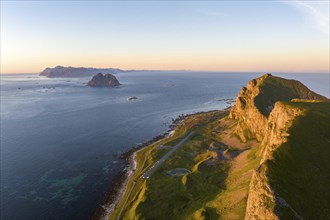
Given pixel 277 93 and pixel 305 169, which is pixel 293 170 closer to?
pixel 305 169

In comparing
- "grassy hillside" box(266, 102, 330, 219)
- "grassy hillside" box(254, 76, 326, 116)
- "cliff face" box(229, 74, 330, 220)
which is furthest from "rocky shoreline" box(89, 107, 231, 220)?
"grassy hillside" box(254, 76, 326, 116)

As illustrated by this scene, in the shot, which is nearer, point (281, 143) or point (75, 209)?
point (281, 143)

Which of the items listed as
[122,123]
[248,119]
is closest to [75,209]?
[248,119]

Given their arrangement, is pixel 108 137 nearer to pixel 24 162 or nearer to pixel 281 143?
pixel 24 162

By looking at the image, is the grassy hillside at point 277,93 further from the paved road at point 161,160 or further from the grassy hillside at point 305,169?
the grassy hillside at point 305,169

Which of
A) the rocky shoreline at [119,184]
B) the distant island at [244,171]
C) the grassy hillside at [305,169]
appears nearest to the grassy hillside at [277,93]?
the distant island at [244,171]

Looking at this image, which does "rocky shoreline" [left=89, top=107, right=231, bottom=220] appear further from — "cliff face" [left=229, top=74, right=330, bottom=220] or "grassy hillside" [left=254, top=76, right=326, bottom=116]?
"grassy hillside" [left=254, top=76, right=326, bottom=116]

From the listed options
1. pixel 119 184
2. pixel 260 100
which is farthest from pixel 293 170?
pixel 260 100
